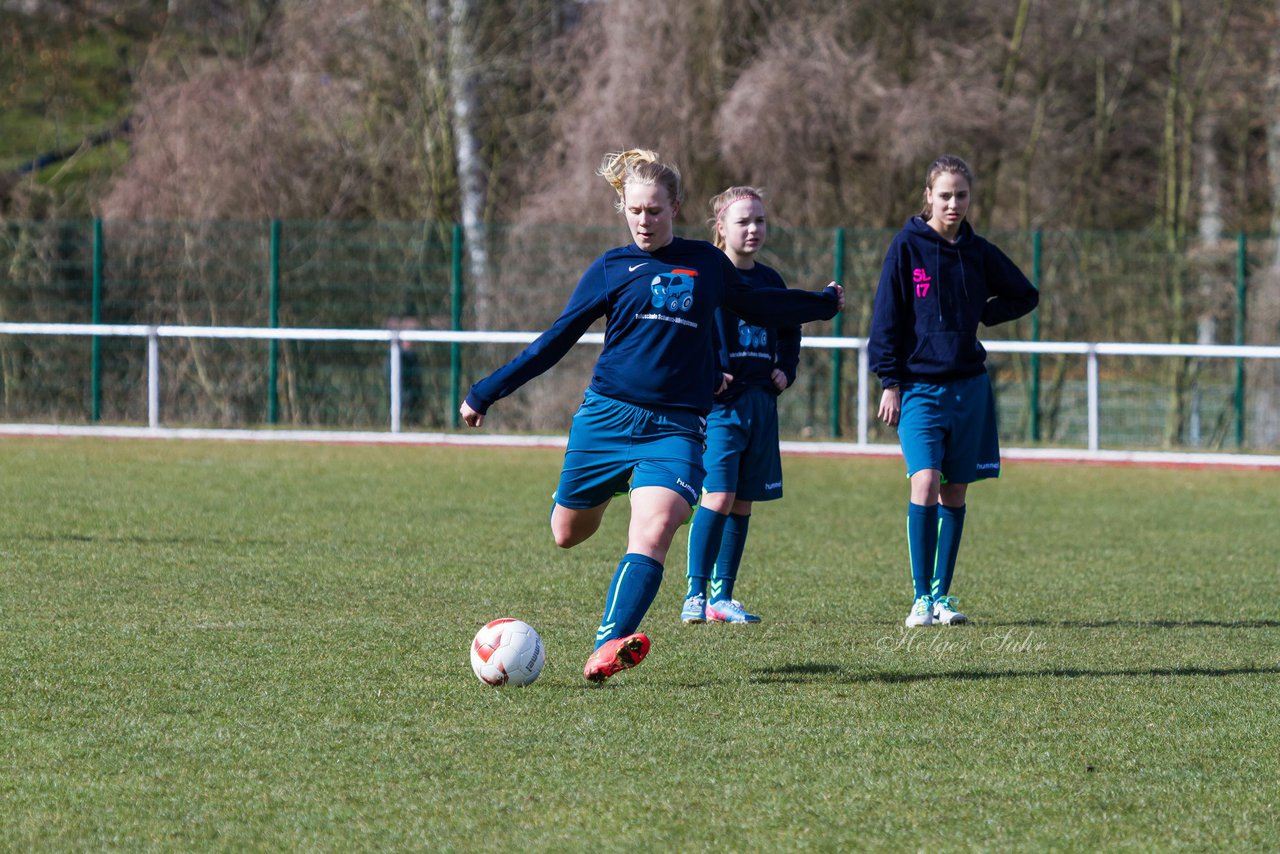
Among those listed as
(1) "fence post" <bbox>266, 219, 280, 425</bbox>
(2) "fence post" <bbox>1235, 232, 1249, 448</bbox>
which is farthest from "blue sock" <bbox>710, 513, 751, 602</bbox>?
(1) "fence post" <bbox>266, 219, 280, 425</bbox>

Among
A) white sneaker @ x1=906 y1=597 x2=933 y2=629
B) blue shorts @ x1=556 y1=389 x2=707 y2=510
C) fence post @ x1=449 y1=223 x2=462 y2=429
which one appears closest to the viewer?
blue shorts @ x1=556 y1=389 x2=707 y2=510

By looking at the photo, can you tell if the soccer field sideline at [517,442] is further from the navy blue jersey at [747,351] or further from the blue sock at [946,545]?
the navy blue jersey at [747,351]

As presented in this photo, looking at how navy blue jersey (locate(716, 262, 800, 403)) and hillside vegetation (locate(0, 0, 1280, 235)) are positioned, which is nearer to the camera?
navy blue jersey (locate(716, 262, 800, 403))

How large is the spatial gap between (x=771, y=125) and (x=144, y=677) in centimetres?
1514

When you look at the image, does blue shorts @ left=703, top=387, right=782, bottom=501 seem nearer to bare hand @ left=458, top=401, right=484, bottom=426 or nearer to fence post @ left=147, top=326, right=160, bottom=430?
bare hand @ left=458, top=401, right=484, bottom=426

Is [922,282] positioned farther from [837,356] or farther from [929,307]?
[837,356]

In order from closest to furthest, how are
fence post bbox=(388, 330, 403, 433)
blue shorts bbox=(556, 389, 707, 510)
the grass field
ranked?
the grass field, blue shorts bbox=(556, 389, 707, 510), fence post bbox=(388, 330, 403, 433)

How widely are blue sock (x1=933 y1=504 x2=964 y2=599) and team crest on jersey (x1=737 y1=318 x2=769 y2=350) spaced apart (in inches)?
40.4

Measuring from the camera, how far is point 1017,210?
896 inches

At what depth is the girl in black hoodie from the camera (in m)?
6.96

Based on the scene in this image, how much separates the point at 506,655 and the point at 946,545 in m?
2.49

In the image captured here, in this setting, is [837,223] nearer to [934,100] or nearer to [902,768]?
[934,100]

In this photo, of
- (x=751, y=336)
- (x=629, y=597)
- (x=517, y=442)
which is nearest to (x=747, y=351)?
(x=751, y=336)

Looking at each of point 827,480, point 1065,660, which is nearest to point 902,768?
point 1065,660
